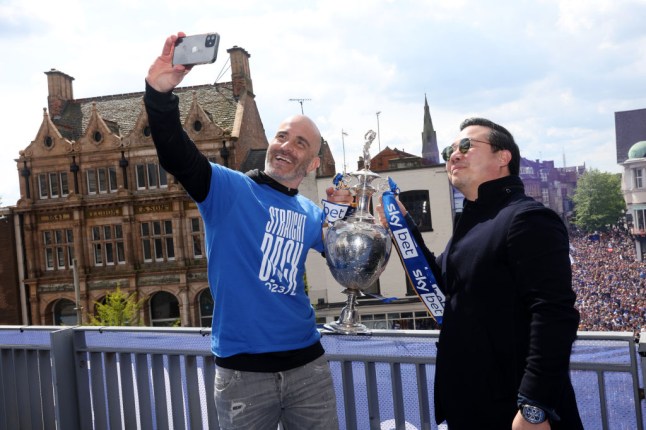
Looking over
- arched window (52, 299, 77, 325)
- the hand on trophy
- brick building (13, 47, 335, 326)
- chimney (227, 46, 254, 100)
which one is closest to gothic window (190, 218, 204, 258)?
brick building (13, 47, 335, 326)

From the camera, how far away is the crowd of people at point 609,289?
24984mm

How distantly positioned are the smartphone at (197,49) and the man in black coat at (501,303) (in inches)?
38.4

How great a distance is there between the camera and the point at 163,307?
1201 inches

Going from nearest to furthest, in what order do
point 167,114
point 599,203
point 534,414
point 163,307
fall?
point 534,414
point 167,114
point 163,307
point 599,203

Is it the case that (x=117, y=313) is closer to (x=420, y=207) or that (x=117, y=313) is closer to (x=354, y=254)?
(x=420, y=207)

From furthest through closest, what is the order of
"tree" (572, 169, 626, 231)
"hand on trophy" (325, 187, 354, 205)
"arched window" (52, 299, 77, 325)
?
1. "tree" (572, 169, 626, 231)
2. "arched window" (52, 299, 77, 325)
3. "hand on trophy" (325, 187, 354, 205)

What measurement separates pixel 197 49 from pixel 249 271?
87 cm

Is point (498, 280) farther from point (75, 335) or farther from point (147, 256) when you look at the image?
point (147, 256)

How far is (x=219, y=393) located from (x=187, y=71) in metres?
1.27

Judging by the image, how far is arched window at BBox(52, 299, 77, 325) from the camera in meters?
31.4

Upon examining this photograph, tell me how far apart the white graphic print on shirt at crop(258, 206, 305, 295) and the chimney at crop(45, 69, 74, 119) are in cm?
3396

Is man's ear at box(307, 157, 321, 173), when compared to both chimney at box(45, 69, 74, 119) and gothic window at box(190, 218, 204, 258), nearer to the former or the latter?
gothic window at box(190, 218, 204, 258)

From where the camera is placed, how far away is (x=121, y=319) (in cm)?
2584

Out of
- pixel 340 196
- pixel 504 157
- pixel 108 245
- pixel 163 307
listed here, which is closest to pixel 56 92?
pixel 108 245
